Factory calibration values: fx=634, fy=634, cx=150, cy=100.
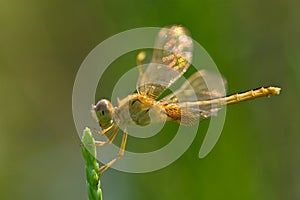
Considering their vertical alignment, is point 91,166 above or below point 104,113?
below

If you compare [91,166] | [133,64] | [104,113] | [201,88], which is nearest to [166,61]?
[201,88]

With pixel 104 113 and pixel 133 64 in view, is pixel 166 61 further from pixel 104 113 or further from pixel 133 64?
pixel 133 64

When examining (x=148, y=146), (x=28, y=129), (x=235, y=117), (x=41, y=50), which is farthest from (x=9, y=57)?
(x=235, y=117)

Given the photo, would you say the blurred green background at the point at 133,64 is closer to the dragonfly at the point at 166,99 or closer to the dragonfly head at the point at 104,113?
the dragonfly at the point at 166,99

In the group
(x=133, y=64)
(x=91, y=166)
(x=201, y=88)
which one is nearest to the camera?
(x=91, y=166)

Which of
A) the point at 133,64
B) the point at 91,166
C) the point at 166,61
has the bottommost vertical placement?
the point at 91,166

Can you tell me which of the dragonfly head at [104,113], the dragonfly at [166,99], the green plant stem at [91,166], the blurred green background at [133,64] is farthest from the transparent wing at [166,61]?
the blurred green background at [133,64]

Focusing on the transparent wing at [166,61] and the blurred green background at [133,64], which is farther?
the blurred green background at [133,64]
